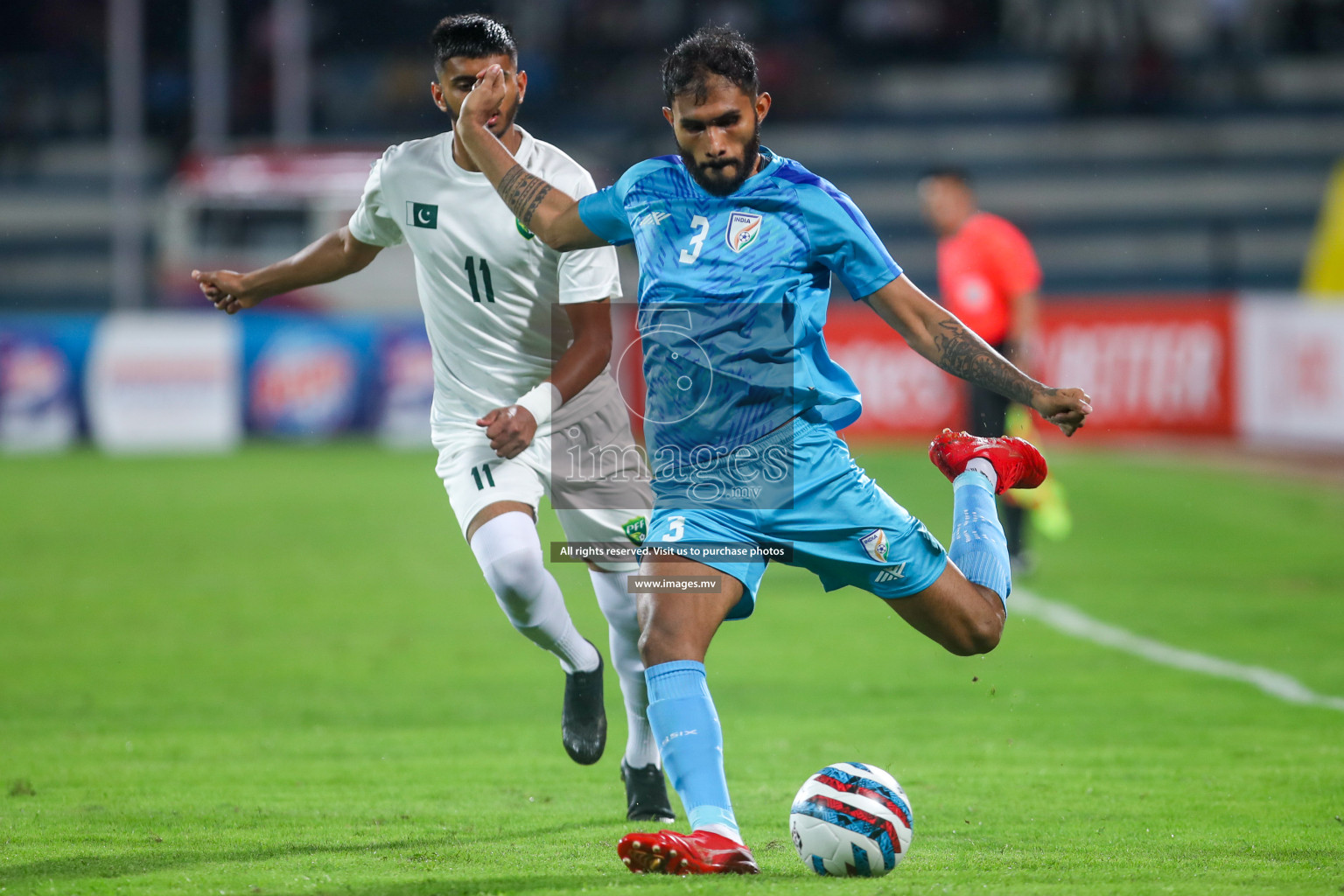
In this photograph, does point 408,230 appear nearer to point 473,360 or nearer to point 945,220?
point 473,360

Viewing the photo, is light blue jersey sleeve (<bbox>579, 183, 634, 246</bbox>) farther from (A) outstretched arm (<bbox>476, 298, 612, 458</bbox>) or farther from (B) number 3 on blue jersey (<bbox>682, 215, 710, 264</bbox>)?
(A) outstretched arm (<bbox>476, 298, 612, 458</bbox>)

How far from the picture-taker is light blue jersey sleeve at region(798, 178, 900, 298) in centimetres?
421

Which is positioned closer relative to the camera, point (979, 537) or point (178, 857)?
point (178, 857)

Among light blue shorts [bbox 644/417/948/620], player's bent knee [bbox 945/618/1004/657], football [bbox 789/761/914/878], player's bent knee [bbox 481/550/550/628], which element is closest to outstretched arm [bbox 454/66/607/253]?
light blue shorts [bbox 644/417/948/620]

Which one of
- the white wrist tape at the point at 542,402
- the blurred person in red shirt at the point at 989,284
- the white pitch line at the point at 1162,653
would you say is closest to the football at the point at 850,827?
the white wrist tape at the point at 542,402

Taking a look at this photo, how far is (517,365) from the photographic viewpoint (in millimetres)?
5258

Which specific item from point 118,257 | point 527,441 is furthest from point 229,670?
point 118,257

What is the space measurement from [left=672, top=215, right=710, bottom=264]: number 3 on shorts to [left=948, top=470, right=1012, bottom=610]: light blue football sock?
3.74 ft

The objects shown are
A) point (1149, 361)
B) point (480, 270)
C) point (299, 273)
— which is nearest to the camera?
point (480, 270)

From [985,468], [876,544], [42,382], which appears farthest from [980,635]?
[42,382]

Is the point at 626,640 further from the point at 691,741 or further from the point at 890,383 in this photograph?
the point at 890,383

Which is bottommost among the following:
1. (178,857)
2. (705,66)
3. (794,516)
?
(178,857)

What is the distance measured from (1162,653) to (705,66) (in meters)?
5.15

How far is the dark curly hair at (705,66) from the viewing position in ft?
13.5
